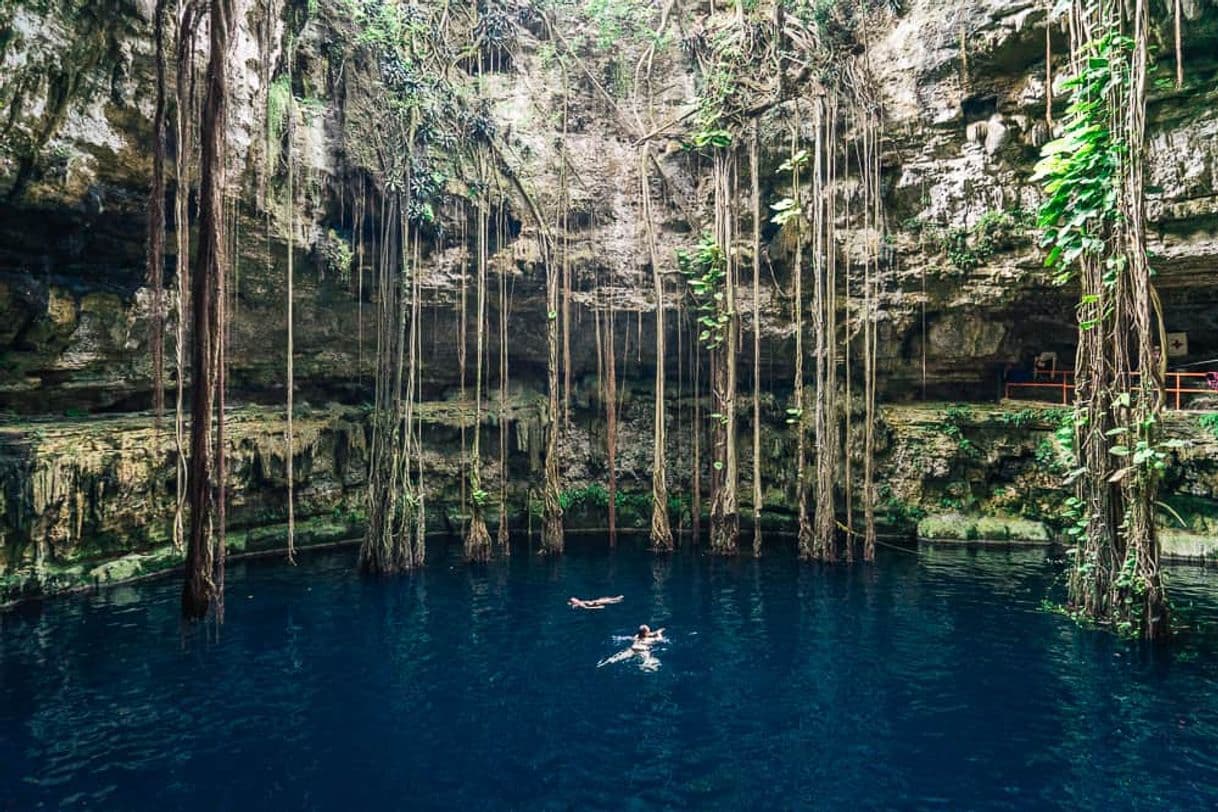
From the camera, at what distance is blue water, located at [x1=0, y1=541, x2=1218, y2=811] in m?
5.46

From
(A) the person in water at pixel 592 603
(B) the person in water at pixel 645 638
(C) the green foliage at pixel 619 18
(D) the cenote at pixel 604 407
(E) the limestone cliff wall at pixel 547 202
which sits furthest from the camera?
(C) the green foliage at pixel 619 18

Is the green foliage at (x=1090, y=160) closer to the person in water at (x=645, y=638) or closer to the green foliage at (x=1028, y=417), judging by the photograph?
the person in water at (x=645, y=638)

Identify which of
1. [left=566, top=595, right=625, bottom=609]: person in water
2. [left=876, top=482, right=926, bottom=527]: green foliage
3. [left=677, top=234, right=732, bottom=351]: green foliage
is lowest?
[left=566, top=595, right=625, bottom=609]: person in water

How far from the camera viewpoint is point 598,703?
7051mm

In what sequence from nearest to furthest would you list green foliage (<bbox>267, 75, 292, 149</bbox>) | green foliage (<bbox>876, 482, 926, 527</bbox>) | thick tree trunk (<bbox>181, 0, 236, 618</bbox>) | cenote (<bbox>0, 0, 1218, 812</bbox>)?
1. thick tree trunk (<bbox>181, 0, 236, 618</bbox>)
2. cenote (<bbox>0, 0, 1218, 812</bbox>)
3. green foliage (<bbox>267, 75, 292, 149</bbox>)
4. green foliage (<bbox>876, 482, 926, 527</bbox>)

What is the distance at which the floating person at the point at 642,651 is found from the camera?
8.00 metres

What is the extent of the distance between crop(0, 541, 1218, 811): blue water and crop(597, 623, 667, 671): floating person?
15 centimetres

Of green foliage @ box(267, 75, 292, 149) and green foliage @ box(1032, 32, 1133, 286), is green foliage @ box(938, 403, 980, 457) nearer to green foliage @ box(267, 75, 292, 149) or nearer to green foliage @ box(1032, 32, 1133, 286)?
green foliage @ box(1032, 32, 1133, 286)

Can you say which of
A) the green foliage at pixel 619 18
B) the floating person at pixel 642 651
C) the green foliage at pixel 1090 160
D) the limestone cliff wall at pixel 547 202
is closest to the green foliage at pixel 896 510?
the limestone cliff wall at pixel 547 202

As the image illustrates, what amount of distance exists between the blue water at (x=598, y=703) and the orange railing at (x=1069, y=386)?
3.75 m

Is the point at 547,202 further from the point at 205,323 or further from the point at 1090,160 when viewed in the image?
the point at 205,323

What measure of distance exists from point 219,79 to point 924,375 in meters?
13.1

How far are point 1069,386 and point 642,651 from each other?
10.8 metres

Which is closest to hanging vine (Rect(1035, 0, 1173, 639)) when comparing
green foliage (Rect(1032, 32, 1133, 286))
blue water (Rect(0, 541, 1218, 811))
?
green foliage (Rect(1032, 32, 1133, 286))
